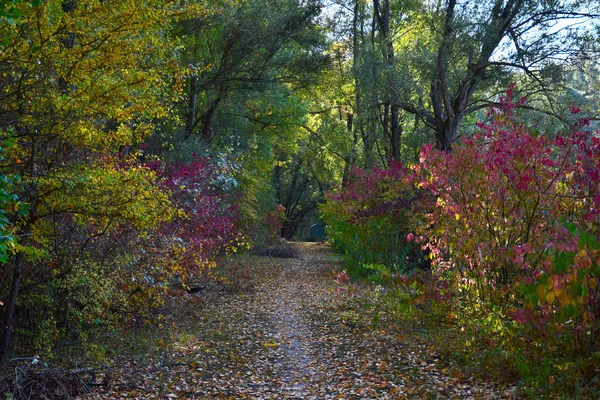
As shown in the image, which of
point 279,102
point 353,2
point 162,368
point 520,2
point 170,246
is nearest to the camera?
point 162,368

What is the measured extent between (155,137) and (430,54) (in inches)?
302

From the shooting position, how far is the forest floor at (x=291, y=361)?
212 inches

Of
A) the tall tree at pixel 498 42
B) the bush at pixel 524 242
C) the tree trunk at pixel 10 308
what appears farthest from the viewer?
the tall tree at pixel 498 42

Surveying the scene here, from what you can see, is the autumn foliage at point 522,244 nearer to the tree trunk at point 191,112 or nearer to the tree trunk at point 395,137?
the tree trunk at point 395,137

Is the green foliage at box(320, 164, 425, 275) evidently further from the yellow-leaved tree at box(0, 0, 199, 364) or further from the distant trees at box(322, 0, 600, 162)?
the yellow-leaved tree at box(0, 0, 199, 364)

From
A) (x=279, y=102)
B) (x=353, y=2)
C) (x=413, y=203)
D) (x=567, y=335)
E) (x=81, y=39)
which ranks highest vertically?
(x=353, y=2)

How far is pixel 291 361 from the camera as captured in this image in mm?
6758

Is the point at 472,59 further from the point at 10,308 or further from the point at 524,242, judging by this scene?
the point at 10,308

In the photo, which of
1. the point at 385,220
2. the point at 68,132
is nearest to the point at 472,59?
the point at 385,220

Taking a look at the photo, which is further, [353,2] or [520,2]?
[353,2]

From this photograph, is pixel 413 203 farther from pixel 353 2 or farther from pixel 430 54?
pixel 353 2

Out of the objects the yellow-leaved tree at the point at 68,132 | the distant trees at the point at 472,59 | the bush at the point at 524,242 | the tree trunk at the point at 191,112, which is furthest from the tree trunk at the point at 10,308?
the tree trunk at the point at 191,112

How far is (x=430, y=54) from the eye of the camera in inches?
538

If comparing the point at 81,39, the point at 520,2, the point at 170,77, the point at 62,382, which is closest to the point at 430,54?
the point at 520,2
